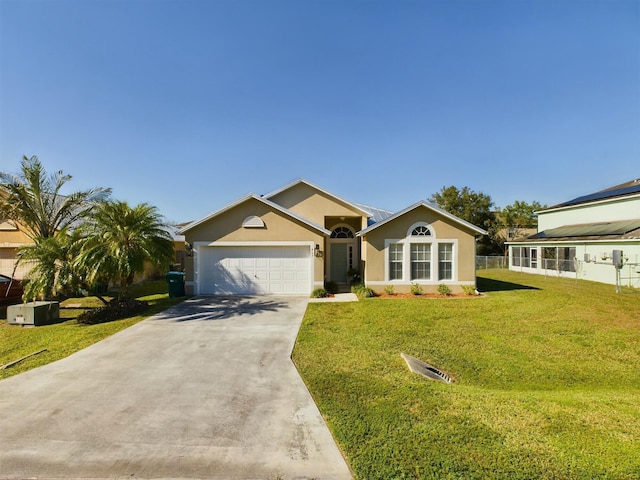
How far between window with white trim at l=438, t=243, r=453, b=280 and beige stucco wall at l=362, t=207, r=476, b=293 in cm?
26

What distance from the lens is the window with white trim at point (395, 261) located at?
47.1 ft

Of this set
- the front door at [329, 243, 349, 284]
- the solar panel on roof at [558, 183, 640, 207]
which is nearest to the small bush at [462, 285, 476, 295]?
the front door at [329, 243, 349, 284]

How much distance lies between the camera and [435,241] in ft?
46.6

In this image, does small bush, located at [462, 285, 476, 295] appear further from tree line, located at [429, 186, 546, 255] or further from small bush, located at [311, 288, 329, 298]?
tree line, located at [429, 186, 546, 255]

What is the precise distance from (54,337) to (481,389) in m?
11.8

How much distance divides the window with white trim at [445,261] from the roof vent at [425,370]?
841 cm

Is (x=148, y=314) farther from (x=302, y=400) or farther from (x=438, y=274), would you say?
(x=438, y=274)

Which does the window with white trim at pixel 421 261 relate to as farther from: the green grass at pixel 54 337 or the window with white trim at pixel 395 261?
the green grass at pixel 54 337

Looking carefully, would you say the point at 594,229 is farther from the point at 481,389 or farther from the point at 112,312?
the point at 112,312

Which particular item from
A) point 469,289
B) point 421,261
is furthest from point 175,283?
point 469,289

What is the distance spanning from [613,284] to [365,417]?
22.9m

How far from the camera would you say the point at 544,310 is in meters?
11.3

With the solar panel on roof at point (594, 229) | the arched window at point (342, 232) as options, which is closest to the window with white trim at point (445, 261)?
the arched window at point (342, 232)

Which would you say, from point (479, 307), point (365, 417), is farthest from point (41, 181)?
point (479, 307)
